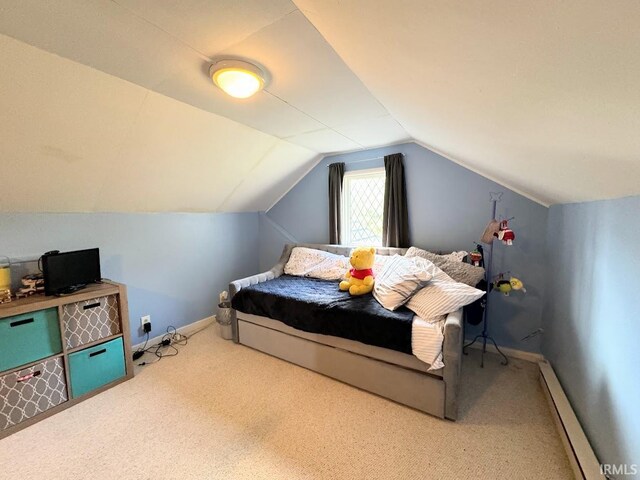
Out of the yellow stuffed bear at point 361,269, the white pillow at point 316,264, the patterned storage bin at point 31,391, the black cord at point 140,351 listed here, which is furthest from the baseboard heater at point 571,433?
the black cord at point 140,351

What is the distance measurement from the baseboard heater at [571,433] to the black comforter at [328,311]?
37.8 inches

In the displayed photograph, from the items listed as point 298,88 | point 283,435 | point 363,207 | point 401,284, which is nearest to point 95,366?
point 283,435

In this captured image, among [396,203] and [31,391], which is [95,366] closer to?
[31,391]

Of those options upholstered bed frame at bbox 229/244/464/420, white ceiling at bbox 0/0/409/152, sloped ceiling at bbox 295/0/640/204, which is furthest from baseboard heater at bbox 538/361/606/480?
white ceiling at bbox 0/0/409/152

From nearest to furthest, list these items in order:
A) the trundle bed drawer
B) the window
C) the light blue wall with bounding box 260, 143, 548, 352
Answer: the trundle bed drawer
the light blue wall with bounding box 260, 143, 548, 352
the window

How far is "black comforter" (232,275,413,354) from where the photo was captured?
1984 millimetres

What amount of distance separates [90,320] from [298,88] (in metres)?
2.42

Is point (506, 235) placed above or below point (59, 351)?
above

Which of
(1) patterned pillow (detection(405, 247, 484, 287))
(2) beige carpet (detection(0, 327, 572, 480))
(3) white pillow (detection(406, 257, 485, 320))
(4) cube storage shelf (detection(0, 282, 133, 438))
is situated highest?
(1) patterned pillow (detection(405, 247, 484, 287))

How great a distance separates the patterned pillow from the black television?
305 cm

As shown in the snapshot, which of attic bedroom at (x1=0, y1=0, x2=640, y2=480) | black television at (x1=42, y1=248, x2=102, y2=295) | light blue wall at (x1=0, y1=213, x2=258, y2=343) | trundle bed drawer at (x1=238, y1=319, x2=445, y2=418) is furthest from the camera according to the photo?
light blue wall at (x1=0, y1=213, x2=258, y2=343)

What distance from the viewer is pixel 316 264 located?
11.2 feet

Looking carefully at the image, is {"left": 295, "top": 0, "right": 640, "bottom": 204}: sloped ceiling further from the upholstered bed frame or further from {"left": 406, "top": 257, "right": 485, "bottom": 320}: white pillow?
the upholstered bed frame

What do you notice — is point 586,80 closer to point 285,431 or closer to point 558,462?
point 558,462
